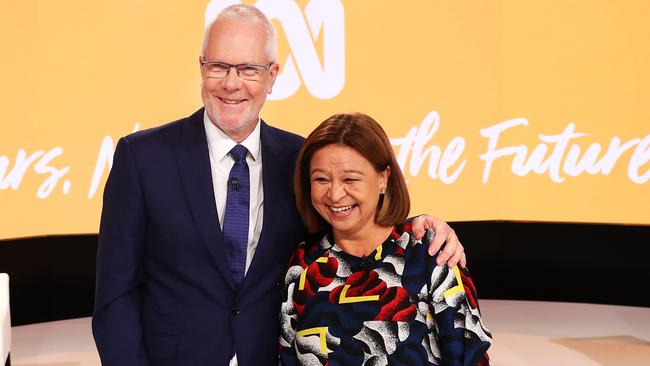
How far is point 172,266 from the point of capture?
2098mm

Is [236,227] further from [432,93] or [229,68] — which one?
[432,93]

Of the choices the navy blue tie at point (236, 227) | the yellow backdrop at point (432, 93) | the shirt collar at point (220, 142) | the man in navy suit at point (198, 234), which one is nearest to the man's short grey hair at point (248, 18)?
the man in navy suit at point (198, 234)

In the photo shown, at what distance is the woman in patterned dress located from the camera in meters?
2.08

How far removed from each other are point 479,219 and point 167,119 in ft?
7.47

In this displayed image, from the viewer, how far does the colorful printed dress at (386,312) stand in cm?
207

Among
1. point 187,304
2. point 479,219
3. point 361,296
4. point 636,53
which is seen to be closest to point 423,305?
point 361,296

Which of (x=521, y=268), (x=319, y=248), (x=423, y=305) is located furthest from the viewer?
(x=521, y=268)

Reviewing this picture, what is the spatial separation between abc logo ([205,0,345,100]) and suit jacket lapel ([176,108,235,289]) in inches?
138

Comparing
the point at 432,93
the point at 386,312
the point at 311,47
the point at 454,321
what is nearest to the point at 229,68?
the point at 386,312

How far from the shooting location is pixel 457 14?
19.6ft

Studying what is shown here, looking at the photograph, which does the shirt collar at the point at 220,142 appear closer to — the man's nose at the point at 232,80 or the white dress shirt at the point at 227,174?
the white dress shirt at the point at 227,174

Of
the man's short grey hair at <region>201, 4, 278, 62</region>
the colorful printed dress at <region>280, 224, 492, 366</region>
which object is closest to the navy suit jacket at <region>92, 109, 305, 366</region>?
the colorful printed dress at <region>280, 224, 492, 366</region>

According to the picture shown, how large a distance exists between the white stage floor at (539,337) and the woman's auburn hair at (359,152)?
3008 millimetres

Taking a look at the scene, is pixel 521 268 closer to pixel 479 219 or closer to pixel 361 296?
pixel 479 219
